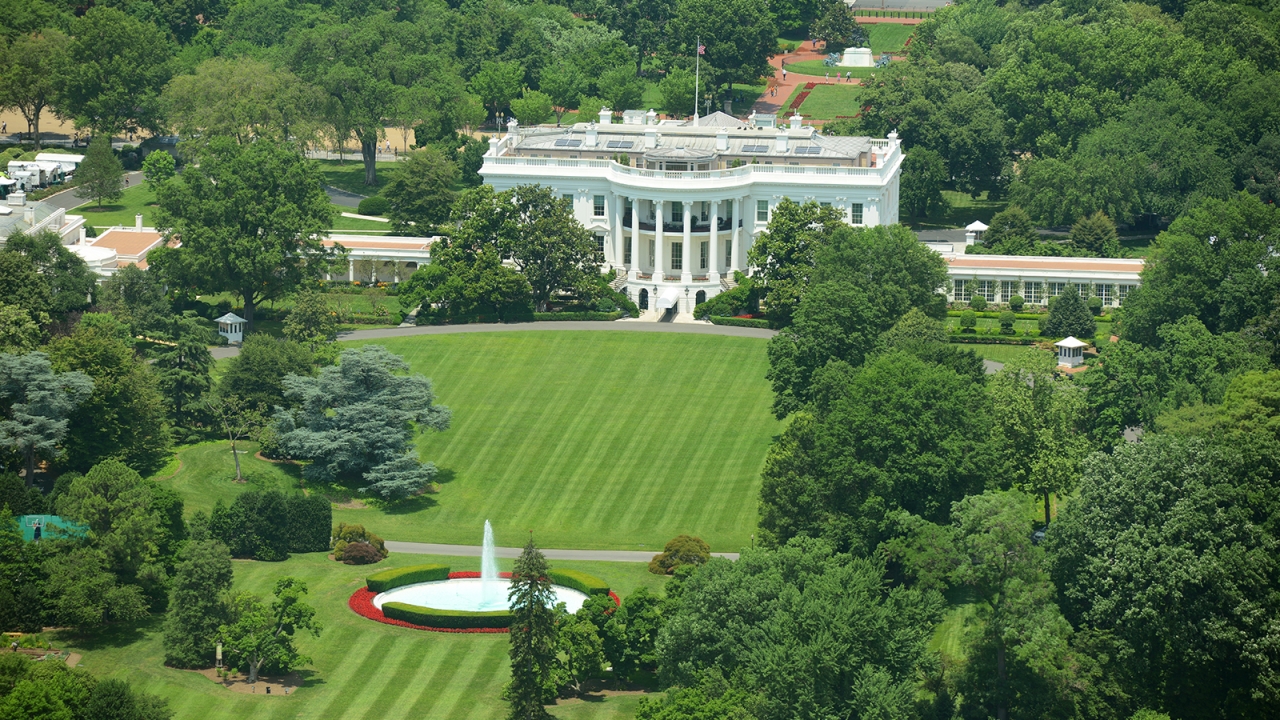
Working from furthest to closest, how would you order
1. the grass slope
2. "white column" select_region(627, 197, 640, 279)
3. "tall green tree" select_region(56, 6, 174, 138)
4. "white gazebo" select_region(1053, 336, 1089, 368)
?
"tall green tree" select_region(56, 6, 174, 138) < "white column" select_region(627, 197, 640, 279) < "white gazebo" select_region(1053, 336, 1089, 368) < the grass slope

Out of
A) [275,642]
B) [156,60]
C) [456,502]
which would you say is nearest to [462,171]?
[156,60]

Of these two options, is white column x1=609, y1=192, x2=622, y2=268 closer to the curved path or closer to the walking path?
the curved path

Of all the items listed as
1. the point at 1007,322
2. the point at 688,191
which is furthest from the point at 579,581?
the point at 688,191

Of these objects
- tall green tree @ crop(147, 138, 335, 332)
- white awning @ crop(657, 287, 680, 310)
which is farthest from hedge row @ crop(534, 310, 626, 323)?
tall green tree @ crop(147, 138, 335, 332)

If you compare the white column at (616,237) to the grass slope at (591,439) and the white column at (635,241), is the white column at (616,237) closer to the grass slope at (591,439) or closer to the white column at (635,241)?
the white column at (635,241)

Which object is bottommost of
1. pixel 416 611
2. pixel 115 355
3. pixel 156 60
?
pixel 416 611

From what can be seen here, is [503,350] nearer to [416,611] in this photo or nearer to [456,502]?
[456,502]
